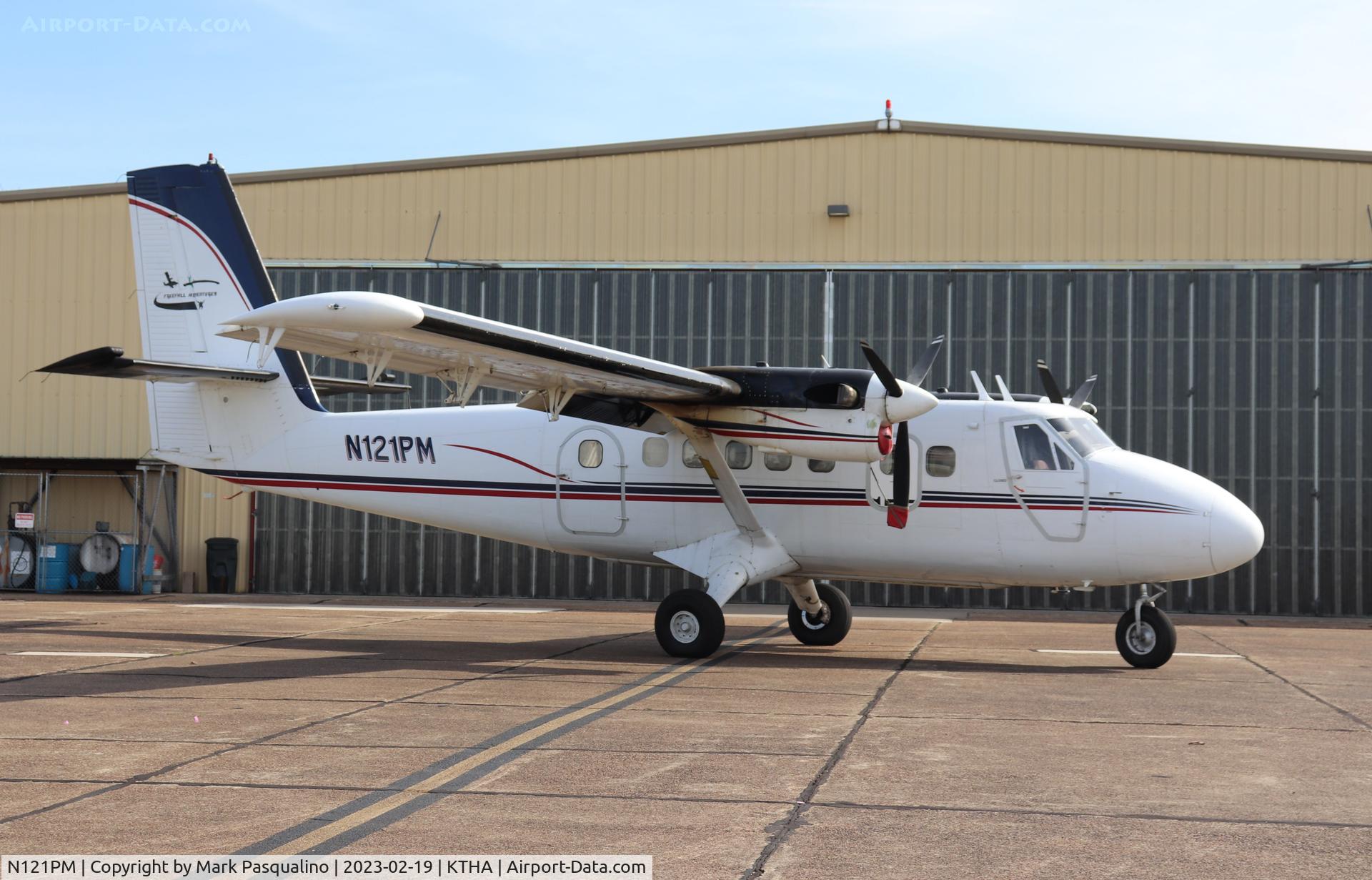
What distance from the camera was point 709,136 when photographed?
24.7 metres

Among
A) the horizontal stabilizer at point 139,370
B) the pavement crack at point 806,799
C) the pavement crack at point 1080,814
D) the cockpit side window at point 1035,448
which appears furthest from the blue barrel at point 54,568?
the pavement crack at point 1080,814

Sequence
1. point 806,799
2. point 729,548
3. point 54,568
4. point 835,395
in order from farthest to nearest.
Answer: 1. point 54,568
2. point 729,548
3. point 835,395
4. point 806,799

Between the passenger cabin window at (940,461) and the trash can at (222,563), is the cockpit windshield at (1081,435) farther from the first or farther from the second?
the trash can at (222,563)

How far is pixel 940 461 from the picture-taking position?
14156 mm

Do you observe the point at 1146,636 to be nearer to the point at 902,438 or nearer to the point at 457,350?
the point at 902,438

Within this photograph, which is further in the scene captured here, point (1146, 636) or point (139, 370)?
point (139, 370)

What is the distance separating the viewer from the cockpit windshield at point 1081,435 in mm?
13750

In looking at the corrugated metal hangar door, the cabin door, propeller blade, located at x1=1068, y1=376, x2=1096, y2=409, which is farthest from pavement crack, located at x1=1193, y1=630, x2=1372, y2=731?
the cabin door

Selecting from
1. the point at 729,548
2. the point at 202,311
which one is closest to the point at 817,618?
the point at 729,548

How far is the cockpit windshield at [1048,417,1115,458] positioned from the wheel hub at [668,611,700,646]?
459cm

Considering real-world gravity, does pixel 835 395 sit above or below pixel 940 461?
above

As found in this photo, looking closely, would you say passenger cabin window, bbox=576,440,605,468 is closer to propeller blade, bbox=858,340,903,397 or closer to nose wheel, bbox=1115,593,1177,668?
propeller blade, bbox=858,340,903,397

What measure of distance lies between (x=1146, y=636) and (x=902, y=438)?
3434 millimetres

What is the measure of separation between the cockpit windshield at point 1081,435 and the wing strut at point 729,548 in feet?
11.2
